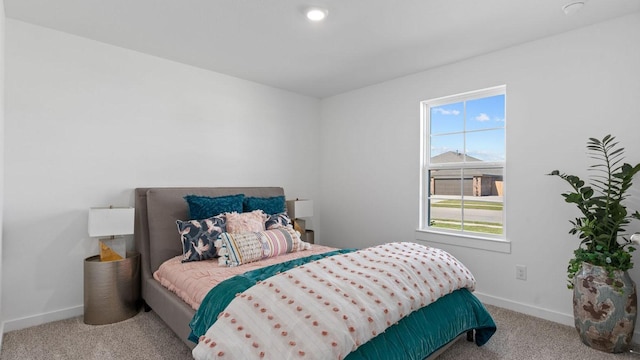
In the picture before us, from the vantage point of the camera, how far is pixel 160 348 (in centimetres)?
238

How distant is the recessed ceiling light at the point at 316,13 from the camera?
2.41 meters

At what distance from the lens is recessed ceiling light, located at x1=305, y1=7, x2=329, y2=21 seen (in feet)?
7.89

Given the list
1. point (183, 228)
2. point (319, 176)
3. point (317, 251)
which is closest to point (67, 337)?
point (183, 228)

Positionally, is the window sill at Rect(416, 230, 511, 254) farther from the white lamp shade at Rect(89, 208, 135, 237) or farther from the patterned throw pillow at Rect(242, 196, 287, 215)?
the white lamp shade at Rect(89, 208, 135, 237)

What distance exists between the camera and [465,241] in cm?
342

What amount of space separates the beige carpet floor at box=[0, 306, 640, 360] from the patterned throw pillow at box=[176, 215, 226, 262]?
64cm

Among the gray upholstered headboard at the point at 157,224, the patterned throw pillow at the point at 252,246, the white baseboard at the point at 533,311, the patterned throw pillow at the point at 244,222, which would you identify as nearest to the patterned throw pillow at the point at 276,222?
the patterned throw pillow at the point at 244,222

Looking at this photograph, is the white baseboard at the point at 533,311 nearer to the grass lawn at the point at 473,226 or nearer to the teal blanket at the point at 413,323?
the grass lawn at the point at 473,226

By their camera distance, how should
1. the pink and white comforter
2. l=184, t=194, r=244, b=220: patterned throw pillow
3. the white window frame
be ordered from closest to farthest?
the pink and white comforter → l=184, t=194, r=244, b=220: patterned throw pillow → the white window frame

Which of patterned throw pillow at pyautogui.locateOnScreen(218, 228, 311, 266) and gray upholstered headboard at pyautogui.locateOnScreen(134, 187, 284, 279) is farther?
gray upholstered headboard at pyautogui.locateOnScreen(134, 187, 284, 279)

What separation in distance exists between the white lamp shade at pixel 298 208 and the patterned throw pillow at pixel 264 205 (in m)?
0.41

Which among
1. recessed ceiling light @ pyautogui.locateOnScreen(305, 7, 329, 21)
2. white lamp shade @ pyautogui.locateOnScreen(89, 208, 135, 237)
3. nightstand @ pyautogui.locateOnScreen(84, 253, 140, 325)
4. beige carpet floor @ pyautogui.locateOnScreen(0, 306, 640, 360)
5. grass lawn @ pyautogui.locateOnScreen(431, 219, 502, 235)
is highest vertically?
recessed ceiling light @ pyautogui.locateOnScreen(305, 7, 329, 21)

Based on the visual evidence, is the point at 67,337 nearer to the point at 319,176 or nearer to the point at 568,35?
the point at 319,176

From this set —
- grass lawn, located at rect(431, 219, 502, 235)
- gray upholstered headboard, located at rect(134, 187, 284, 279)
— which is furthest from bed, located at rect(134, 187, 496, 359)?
grass lawn, located at rect(431, 219, 502, 235)
